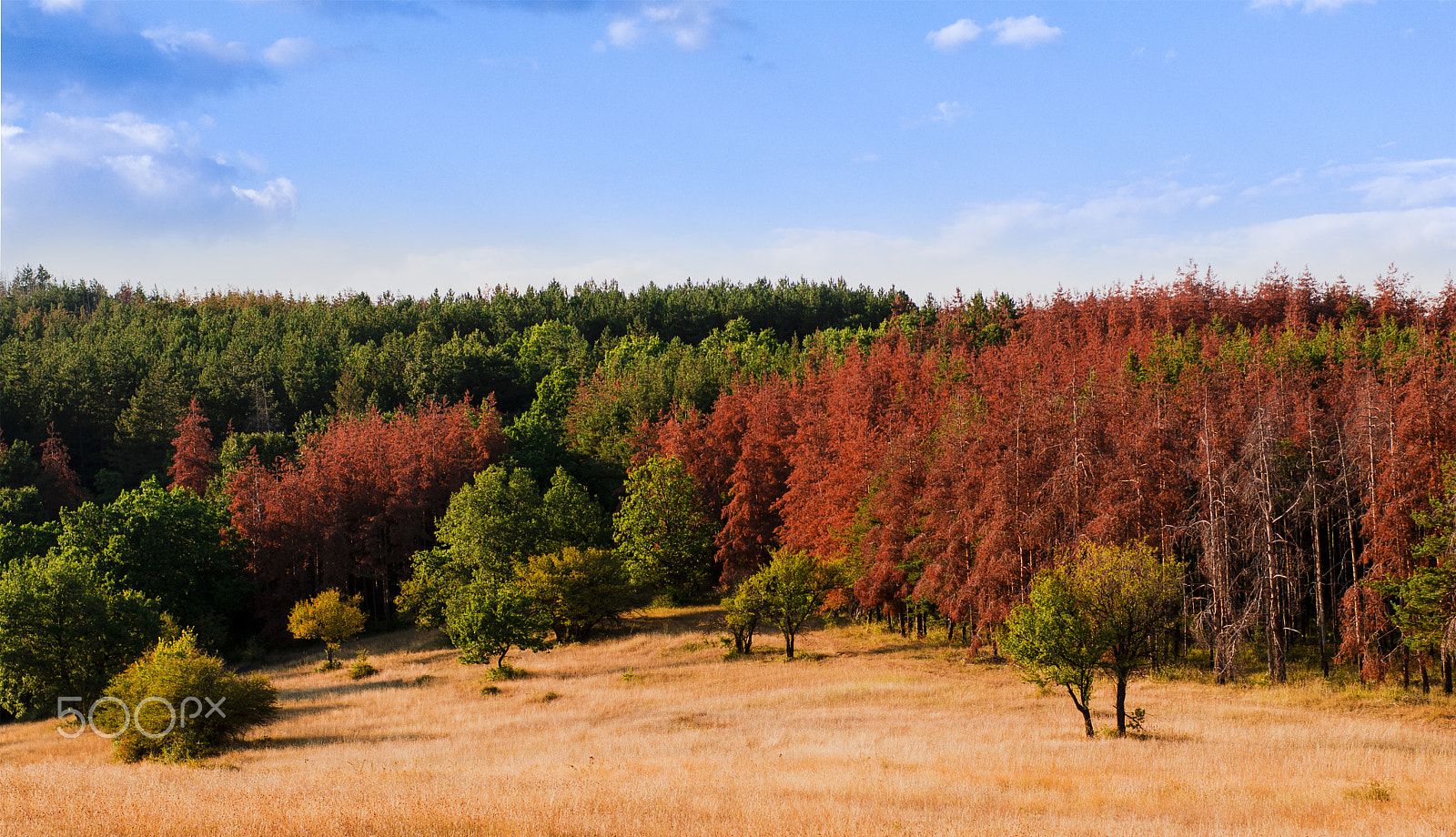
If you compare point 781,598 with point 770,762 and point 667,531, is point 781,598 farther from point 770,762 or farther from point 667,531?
point 770,762

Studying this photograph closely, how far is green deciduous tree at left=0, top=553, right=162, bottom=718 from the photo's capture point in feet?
138

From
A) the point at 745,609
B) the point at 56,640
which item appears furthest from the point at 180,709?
the point at 745,609

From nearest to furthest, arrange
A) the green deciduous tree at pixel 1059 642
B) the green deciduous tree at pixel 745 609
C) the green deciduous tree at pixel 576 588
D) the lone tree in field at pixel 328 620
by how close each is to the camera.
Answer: the green deciduous tree at pixel 1059 642 < the green deciduous tree at pixel 745 609 < the green deciduous tree at pixel 576 588 < the lone tree in field at pixel 328 620

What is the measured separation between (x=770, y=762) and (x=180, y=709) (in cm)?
2173

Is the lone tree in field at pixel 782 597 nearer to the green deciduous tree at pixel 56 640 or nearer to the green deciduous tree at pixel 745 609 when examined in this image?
the green deciduous tree at pixel 745 609

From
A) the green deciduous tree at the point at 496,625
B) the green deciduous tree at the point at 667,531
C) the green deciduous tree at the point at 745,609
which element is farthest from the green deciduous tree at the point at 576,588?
the green deciduous tree at the point at 745,609

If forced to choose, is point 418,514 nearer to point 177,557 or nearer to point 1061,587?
point 177,557

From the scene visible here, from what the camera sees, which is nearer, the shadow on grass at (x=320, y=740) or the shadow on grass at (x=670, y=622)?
the shadow on grass at (x=320, y=740)

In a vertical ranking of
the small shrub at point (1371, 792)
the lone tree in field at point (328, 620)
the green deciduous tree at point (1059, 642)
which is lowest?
the lone tree in field at point (328, 620)

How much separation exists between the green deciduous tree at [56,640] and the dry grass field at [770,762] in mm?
2791

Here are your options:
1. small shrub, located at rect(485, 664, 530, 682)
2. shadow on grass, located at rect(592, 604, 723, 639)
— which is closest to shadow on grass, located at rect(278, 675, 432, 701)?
small shrub, located at rect(485, 664, 530, 682)

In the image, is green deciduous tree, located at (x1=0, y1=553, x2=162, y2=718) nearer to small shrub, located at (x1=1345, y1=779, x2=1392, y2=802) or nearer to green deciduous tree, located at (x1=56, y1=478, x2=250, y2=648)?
green deciduous tree, located at (x1=56, y1=478, x2=250, y2=648)

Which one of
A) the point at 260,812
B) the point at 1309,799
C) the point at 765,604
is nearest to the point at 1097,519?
the point at 765,604

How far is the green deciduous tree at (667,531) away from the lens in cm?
7131
